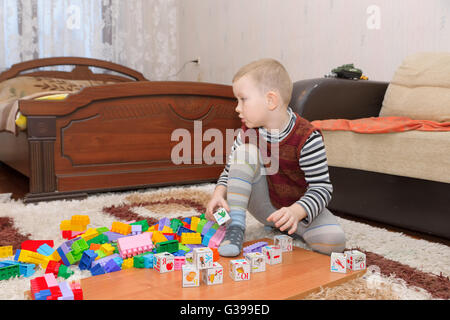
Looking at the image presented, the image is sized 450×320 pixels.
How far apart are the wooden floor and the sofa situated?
0.07 metres

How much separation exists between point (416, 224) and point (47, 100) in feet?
5.58

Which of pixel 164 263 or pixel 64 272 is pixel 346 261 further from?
pixel 64 272

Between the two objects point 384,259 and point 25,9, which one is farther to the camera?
point 25,9

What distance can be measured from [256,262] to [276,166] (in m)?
0.36

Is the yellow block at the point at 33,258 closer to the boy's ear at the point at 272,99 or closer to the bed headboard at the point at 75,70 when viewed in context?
the boy's ear at the point at 272,99

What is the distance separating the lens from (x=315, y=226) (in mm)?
1306

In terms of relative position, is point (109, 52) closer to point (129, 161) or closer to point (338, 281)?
point (129, 161)

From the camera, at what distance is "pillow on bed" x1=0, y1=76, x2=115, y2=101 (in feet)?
10.5

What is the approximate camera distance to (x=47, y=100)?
2047mm

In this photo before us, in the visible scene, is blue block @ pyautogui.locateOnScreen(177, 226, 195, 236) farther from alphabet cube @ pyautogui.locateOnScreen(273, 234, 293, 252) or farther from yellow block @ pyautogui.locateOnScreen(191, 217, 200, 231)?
alphabet cube @ pyautogui.locateOnScreen(273, 234, 293, 252)

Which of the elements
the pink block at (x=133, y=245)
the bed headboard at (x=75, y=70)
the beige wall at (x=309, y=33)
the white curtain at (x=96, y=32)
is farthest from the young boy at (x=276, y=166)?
the white curtain at (x=96, y=32)

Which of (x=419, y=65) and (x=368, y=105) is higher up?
(x=419, y=65)

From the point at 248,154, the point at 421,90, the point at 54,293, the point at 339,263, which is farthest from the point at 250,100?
the point at 421,90
